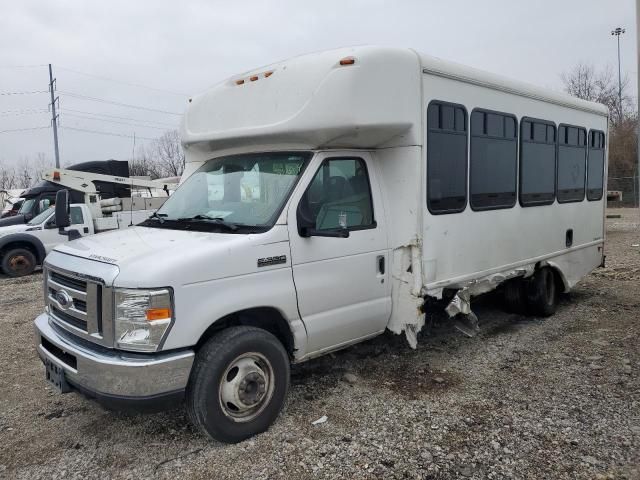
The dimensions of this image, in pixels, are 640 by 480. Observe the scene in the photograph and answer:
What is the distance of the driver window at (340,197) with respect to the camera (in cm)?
425

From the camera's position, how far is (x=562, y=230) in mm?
7078

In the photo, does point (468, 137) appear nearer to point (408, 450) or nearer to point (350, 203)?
point (350, 203)

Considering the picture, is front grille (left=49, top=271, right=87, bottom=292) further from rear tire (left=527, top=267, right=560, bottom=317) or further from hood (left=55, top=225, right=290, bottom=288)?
rear tire (left=527, top=267, right=560, bottom=317)

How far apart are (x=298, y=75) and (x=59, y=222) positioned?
3426 millimetres

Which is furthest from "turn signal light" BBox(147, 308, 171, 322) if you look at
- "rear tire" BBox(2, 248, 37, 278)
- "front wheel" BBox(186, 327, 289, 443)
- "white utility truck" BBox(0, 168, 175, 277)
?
"rear tire" BBox(2, 248, 37, 278)

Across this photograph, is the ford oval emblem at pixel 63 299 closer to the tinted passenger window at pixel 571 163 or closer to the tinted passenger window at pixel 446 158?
the tinted passenger window at pixel 446 158

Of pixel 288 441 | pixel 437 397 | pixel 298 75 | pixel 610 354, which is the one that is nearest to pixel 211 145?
pixel 298 75

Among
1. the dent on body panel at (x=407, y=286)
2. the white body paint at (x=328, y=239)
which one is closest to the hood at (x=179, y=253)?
the white body paint at (x=328, y=239)

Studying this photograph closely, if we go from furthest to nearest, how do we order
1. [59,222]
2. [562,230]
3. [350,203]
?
1. [562,230]
2. [59,222]
3. [350,203]

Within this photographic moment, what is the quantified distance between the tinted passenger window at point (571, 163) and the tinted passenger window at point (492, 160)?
4.33 ft

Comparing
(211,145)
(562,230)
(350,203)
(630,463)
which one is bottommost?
(630,463)

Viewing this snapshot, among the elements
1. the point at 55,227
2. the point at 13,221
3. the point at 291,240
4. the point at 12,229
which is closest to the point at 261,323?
the point at 291,240

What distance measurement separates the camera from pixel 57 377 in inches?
148

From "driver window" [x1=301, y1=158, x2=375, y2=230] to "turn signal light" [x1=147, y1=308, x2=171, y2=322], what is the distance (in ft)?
4.30
